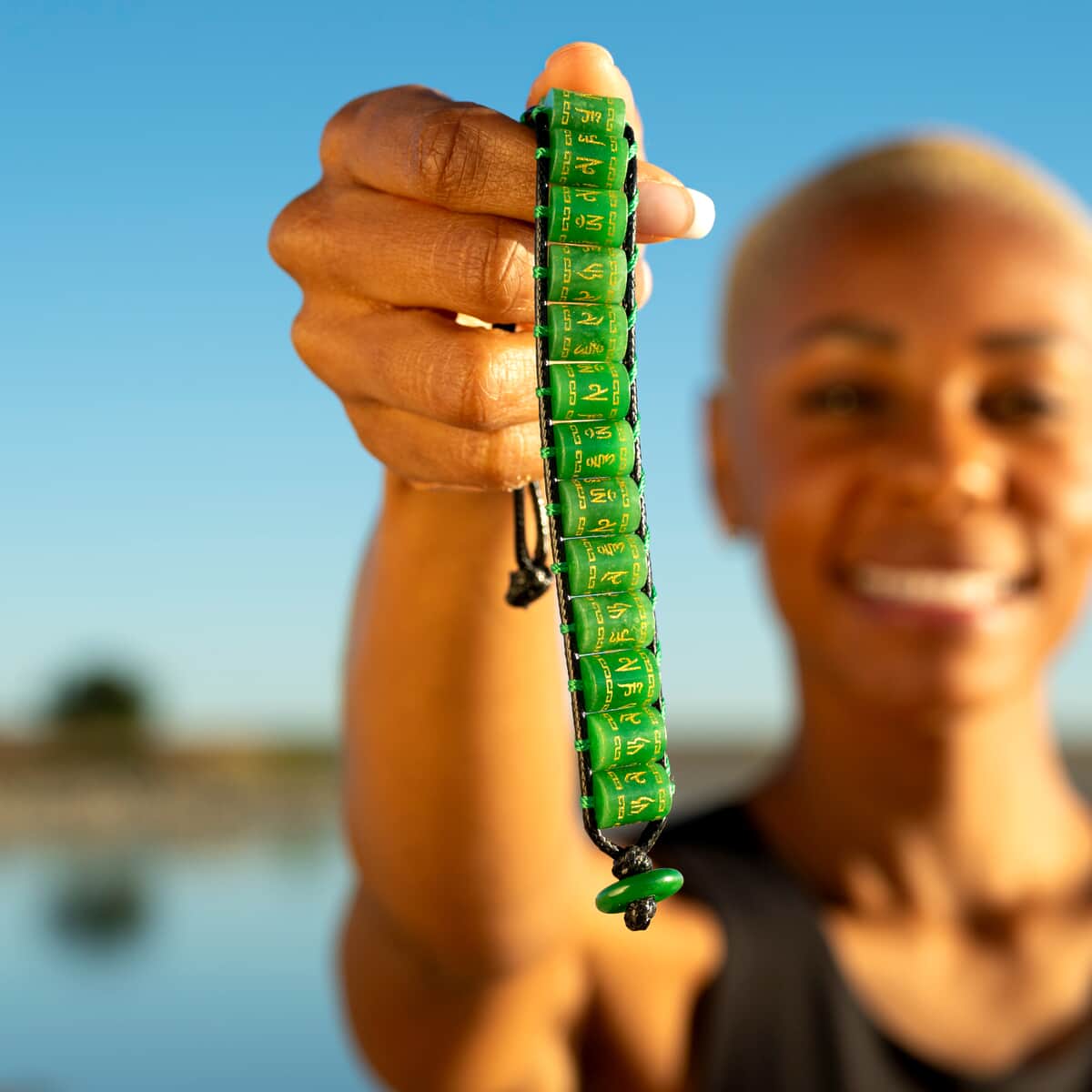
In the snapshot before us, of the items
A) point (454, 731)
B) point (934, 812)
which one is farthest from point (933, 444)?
point (454, 731)

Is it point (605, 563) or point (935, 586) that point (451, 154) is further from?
point (935, 586)

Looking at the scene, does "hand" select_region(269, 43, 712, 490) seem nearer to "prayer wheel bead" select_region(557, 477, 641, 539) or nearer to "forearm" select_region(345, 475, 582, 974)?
"prayer wheel bead" select_region(557, 477, 641, 539)

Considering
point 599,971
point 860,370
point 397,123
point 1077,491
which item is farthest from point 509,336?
point 1077,491

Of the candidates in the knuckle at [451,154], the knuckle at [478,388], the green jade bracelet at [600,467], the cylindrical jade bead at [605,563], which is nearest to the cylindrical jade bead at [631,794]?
the green jade bracelet at [600,467]

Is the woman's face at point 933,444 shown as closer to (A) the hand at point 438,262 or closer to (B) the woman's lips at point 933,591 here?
(B) the woman's lips at point 933,591

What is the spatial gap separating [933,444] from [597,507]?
2.04m

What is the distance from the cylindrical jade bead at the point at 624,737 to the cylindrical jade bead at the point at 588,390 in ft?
1.58

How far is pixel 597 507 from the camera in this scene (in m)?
1.87

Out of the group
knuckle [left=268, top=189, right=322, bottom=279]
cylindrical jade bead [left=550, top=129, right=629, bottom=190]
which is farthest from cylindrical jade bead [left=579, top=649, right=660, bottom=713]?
knuckle [left=268, top=189, right=322, bottom=279]

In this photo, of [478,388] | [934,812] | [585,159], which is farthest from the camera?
[934,812]

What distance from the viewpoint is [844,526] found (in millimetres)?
3750

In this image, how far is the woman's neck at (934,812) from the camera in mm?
3939

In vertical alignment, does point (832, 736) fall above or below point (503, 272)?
below

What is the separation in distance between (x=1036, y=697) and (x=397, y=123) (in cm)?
316
